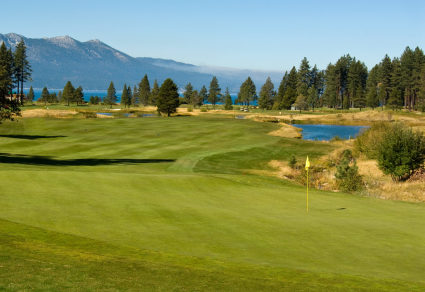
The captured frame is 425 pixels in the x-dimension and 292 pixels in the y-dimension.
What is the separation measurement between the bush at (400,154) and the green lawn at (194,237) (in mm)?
17467

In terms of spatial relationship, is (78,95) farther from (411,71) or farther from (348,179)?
(348,179)

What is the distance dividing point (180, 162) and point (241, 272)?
30.8 m

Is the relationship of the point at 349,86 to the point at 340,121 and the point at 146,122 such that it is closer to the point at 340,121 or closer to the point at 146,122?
the point at 340,121

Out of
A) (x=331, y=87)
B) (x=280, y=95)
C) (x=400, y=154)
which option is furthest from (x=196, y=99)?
(x=400, y=154)

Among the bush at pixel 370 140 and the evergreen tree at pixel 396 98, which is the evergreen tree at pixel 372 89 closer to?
the evergreen tree at pixel 396 98

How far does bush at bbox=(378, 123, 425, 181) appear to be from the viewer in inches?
1508

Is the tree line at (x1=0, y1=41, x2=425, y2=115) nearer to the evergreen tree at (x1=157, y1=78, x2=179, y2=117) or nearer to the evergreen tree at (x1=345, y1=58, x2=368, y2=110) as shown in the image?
the evergreen tree at (x1=345, y1=58, x2=368, y2=110)

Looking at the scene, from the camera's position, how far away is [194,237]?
13.2 metres

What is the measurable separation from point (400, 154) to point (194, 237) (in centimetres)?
2952

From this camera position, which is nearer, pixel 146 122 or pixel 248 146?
pixel 248 146

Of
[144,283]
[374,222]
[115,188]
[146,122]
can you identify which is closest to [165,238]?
[144,283]

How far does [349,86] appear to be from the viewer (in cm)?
17450

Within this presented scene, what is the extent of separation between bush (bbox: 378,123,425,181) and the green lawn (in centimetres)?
1747

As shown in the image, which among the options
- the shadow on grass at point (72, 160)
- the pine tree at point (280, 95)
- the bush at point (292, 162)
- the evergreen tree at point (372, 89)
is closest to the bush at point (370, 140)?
the bush at point (292, 162)
